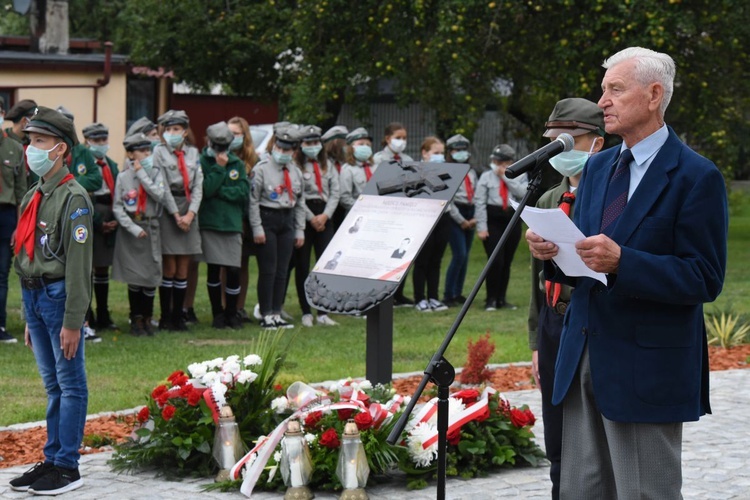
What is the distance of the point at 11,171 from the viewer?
11992 millimetres

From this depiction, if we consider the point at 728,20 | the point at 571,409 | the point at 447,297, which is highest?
the point at 728,20

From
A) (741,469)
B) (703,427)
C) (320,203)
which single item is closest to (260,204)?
(320,203)

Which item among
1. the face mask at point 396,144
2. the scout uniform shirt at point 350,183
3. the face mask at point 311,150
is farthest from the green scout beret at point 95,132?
the face mask at point 396,144

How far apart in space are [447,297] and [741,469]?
352 inches

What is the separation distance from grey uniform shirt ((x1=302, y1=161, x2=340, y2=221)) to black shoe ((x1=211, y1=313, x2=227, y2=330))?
4.97 feet

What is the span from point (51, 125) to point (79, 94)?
17732mm

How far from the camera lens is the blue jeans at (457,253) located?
16.0 metres

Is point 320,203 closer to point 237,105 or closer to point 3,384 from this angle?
point 3,384

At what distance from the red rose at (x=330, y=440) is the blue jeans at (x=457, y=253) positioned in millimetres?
9245

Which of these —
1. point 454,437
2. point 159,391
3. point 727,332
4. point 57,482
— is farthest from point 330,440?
point 727,332

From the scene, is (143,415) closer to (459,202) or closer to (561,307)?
(561,307)

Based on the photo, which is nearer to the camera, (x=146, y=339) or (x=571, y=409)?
(x=571, y=409)

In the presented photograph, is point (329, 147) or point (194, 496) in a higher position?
point (329, 147)

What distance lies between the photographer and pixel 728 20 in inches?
758
